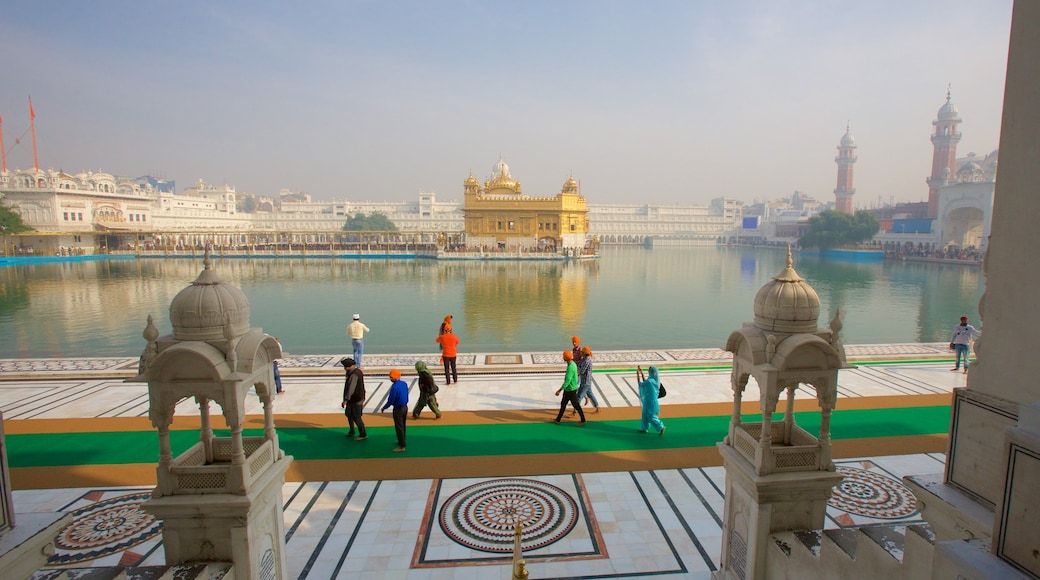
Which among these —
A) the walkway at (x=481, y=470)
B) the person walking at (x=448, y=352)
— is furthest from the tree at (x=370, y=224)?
the walkway at (x=481, y=470)

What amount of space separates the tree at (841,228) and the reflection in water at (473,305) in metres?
18.5

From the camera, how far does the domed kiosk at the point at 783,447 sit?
9.69 feet

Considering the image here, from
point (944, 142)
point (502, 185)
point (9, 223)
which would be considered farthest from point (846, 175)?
point (9, 223)

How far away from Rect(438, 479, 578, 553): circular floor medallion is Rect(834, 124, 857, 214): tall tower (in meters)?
88.8

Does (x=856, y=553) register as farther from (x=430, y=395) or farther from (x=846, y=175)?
(x=846, y=175)

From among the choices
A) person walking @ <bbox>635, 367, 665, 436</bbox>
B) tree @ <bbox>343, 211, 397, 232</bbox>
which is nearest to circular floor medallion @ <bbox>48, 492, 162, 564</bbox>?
person walking @ <bbox>635, 367, 665, 436</bbox>

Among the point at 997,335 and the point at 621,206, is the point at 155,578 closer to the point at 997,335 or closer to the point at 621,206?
the point at 997,335

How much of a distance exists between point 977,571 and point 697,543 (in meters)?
2.91

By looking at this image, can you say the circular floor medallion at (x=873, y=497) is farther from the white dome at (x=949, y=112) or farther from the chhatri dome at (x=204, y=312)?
the white dome at (x=949, y=112)

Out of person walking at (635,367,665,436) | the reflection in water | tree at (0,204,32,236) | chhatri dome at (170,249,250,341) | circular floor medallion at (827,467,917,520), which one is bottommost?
the reflection in water

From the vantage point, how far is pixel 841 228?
4912 centimetres

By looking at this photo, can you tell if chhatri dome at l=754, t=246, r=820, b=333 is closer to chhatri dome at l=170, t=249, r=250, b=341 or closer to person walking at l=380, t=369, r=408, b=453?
chhatri dome at l=170, t=249, r=250, b=341

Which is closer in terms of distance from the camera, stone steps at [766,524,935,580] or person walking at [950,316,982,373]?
stone steps at [766,524,935,580]

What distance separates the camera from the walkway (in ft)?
12.0
